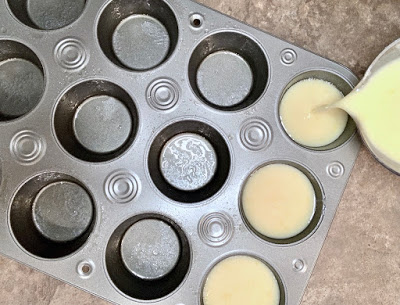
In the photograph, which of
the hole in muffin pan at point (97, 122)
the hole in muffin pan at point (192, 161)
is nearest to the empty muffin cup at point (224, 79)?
the hole in muffin pan at point (192, 161)

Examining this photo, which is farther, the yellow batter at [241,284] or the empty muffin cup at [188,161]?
the empty muffin cup at [188,161]

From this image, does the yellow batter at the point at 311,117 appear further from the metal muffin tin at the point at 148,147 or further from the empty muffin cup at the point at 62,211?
the empty muffin cup at the point at 62,211

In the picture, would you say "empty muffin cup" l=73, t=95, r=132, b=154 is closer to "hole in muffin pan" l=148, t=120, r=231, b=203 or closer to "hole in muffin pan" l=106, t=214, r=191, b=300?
"hole in muffin pan" l=148, t=120, r=231, b=203

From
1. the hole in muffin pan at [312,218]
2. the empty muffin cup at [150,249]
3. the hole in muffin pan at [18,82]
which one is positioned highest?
the hole in muffin pan at [18,82]

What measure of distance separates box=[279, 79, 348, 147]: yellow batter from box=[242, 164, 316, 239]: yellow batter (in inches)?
3.9

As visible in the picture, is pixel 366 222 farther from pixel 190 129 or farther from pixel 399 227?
pixel 190 129

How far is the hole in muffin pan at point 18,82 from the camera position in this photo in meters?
1.42

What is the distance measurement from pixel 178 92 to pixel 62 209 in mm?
450

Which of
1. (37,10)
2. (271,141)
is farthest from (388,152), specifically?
(37,10)

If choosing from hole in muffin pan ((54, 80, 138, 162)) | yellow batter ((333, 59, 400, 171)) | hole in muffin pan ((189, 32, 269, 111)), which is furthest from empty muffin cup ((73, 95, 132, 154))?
yellow batter ((333, 59, 400, 171))

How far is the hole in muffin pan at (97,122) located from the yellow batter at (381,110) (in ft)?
1.91

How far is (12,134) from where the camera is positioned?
51.0 inches

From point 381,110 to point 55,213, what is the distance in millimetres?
902

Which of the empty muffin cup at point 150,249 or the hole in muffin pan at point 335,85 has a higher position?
the hole in muffin pan at point 335,85
